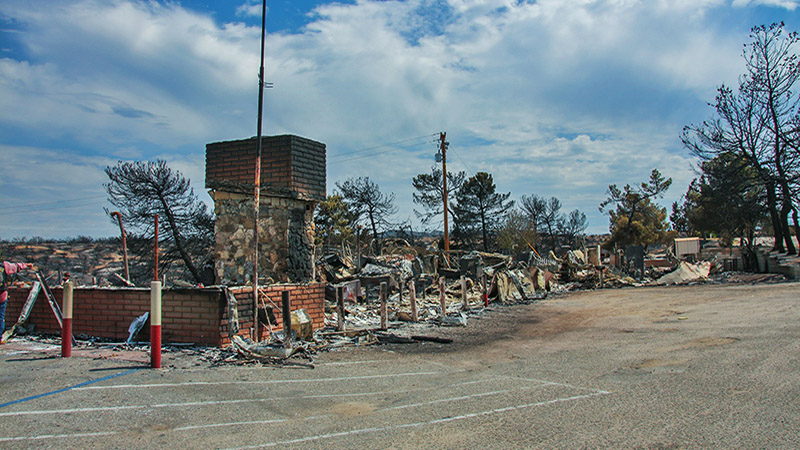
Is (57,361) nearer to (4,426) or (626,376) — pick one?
(4,426)

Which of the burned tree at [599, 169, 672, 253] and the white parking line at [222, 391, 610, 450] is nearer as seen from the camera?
the white parking line at [222, 391, 610, 450]

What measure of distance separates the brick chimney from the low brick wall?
81 cm

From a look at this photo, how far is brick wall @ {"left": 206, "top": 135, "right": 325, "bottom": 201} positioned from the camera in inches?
383

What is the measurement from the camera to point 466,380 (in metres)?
6.76

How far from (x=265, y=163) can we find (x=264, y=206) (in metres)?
0.85

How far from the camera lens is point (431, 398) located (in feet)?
18.9

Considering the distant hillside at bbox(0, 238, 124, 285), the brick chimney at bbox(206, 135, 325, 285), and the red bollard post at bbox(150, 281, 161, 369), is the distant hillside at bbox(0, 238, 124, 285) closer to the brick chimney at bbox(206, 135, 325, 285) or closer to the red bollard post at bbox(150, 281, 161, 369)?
the brick chimney at bbox(206, 135, 325, 285)

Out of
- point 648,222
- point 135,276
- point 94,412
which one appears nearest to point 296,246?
point 94,412

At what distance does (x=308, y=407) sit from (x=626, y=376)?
4152 mm

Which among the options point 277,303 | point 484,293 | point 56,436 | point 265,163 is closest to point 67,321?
point 277,303

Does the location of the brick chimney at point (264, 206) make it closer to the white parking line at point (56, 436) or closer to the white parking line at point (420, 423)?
the white parking line at point (56, 436)

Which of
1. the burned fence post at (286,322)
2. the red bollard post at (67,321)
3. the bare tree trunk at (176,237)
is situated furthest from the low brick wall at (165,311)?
the bare tree trunk at (176,237)

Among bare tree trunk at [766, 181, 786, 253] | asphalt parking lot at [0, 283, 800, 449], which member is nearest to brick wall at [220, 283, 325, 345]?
asphalt parking lot at [0, 283, 800, 449]

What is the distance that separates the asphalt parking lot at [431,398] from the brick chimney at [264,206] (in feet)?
7.61
